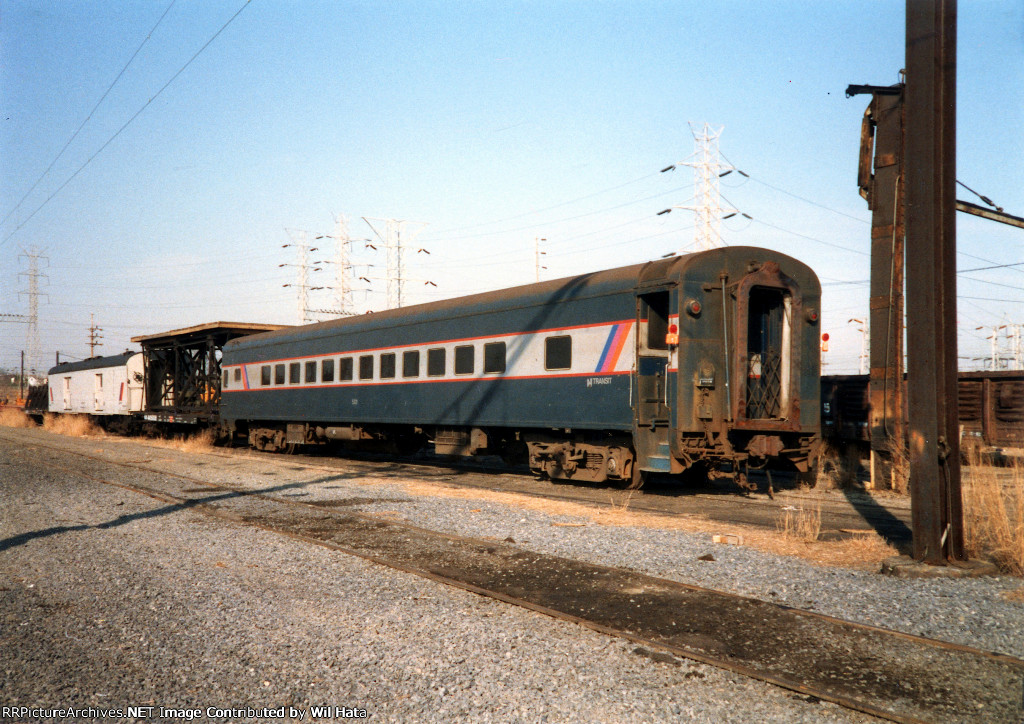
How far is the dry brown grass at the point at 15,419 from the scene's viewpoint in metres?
46.9

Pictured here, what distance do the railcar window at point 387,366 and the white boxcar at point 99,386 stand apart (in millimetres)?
18012

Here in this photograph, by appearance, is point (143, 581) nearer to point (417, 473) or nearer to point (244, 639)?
point (244, 639)

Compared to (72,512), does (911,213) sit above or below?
above

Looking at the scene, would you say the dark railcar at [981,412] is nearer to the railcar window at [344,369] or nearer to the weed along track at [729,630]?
the weed along track at [729,630]

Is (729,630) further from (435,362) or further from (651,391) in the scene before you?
(435,362)

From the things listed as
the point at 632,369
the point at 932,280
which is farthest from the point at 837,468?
the point at 932,280

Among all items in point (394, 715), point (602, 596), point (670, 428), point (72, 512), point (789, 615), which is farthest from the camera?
point (670, 428)

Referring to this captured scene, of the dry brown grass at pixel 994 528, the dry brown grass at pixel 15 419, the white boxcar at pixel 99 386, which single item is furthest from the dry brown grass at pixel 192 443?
the dry brown grass at pixel 15 419

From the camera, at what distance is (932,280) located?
23.8ft

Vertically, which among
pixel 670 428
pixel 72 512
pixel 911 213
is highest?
pixel 911 213

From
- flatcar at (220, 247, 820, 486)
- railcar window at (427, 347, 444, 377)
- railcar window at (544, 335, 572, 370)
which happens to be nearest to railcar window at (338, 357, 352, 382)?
flatcar at (220, 247, 820, 486)

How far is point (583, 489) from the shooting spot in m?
13.6

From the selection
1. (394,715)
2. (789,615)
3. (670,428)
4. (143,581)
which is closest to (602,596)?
(789,615)

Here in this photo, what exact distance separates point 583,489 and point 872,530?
5311mm
